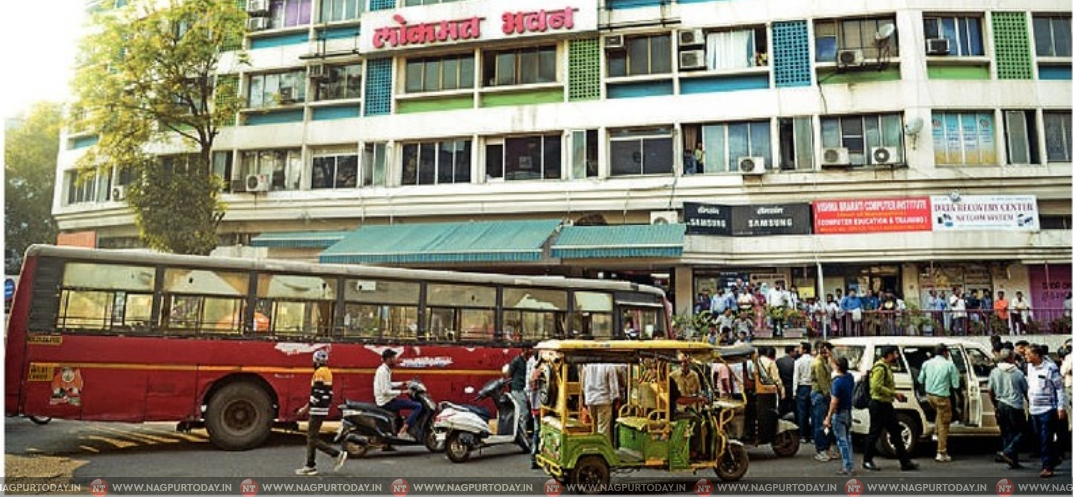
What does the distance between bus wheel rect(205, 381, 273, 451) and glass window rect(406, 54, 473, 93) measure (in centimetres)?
1248

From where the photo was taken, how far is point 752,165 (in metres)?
17.2

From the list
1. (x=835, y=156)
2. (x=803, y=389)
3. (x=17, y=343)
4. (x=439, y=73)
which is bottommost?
(x=803, y=389)

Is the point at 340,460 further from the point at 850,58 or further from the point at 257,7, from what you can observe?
the point at 257,7

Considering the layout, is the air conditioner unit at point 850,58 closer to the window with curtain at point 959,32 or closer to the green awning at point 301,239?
the window with curtain at point 959,32

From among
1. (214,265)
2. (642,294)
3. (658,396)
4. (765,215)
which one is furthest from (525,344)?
(765,215)

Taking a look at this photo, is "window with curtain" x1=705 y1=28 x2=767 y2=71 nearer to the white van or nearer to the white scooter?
the white van

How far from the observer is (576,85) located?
18.6 m

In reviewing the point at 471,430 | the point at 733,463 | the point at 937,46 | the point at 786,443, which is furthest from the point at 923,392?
the point at 937,46

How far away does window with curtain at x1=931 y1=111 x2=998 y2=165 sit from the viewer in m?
16.6

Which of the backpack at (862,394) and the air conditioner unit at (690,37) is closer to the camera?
the backpack at (862,394)

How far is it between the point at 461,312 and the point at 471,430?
2.41 m

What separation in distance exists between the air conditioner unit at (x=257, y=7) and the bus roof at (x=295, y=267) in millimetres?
14197

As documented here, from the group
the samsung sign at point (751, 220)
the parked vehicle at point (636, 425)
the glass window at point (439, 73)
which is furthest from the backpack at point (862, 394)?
the glass window at point (439, 73)

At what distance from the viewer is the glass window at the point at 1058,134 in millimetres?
16406
